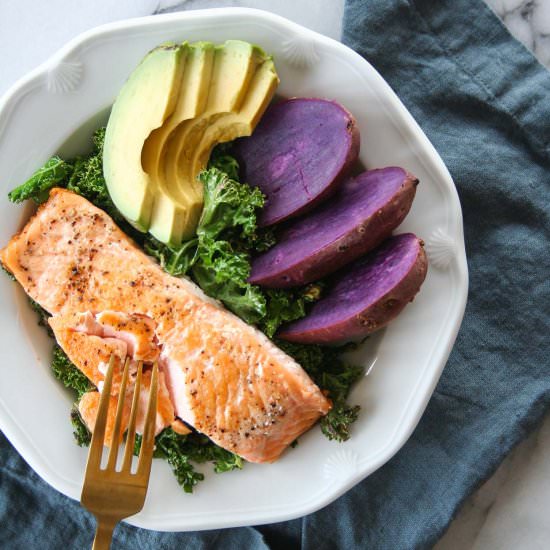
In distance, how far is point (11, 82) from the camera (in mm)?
3184

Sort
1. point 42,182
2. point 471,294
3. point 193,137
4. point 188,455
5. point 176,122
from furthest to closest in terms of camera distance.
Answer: point 471,294 < point 188,455 < point 42,182 < point 193,137 < point 176,122

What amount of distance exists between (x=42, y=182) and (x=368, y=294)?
1422mm

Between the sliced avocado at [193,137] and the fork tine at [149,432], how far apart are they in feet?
1.85

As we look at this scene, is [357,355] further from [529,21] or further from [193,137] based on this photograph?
[529,21]

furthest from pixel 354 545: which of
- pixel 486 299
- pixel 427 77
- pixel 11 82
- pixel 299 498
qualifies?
pixel 11 82

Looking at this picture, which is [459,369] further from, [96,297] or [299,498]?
[96,297]

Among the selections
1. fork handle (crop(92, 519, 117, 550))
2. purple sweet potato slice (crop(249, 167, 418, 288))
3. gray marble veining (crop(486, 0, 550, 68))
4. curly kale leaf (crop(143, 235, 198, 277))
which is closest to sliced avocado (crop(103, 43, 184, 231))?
curly kale leaf (crop(143, 235, 198, 277))

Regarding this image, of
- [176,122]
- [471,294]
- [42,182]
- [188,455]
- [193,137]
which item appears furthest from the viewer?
[471,294]

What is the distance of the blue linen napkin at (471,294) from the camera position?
3.17 m

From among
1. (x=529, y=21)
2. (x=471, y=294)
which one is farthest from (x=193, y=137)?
(x=529, y=21)

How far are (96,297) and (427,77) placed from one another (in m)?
1.81

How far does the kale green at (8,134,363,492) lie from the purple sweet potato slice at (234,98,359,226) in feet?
0.24

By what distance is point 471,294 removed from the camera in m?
3.22

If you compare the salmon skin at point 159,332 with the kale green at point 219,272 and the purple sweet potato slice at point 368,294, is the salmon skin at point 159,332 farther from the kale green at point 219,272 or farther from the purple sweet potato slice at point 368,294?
the purple sweet potato slice at point 368,294
